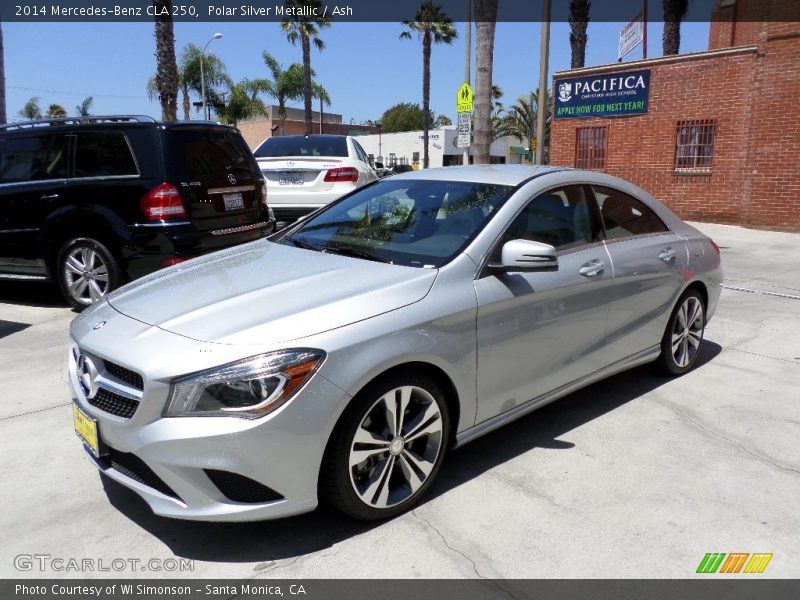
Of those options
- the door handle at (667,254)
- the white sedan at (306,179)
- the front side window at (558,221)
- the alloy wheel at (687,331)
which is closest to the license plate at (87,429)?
the front side window at (558,221)

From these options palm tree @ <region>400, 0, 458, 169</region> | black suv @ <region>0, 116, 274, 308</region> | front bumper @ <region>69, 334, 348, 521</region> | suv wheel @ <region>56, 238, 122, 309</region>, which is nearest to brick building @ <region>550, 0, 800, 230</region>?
black suv @ <region>0, 116, 274, 308</region>

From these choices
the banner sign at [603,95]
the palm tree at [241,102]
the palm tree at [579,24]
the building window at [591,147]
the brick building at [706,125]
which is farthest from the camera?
the palm tree at [241,102]

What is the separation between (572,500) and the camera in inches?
126

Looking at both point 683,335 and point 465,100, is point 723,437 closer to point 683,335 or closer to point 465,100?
point 683,335

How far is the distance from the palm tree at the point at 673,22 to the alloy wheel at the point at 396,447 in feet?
91.7

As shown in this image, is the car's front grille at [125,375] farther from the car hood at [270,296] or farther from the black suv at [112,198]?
the black suv at [112,198]

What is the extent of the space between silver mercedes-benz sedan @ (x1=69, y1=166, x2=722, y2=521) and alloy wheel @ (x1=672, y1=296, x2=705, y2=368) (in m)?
0.47

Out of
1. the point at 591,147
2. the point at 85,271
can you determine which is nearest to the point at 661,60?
the point at 591,147

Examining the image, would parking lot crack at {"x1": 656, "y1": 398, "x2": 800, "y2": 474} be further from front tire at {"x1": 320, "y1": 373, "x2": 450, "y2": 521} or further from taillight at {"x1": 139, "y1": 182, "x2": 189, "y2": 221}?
taillight at {"x1": 139, "y1": 182, "x2": 189, "y2": 221}

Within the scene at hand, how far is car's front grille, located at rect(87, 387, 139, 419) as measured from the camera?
2.63m

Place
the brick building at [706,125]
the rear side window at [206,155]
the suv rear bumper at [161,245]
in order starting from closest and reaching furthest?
the suv rear bumper at [161,245], the rear side window at [206,155], the brick building at [706,125]

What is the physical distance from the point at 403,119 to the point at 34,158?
8331 cm

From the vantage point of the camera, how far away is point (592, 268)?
388 cm

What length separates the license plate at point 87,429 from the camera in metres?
2.78
